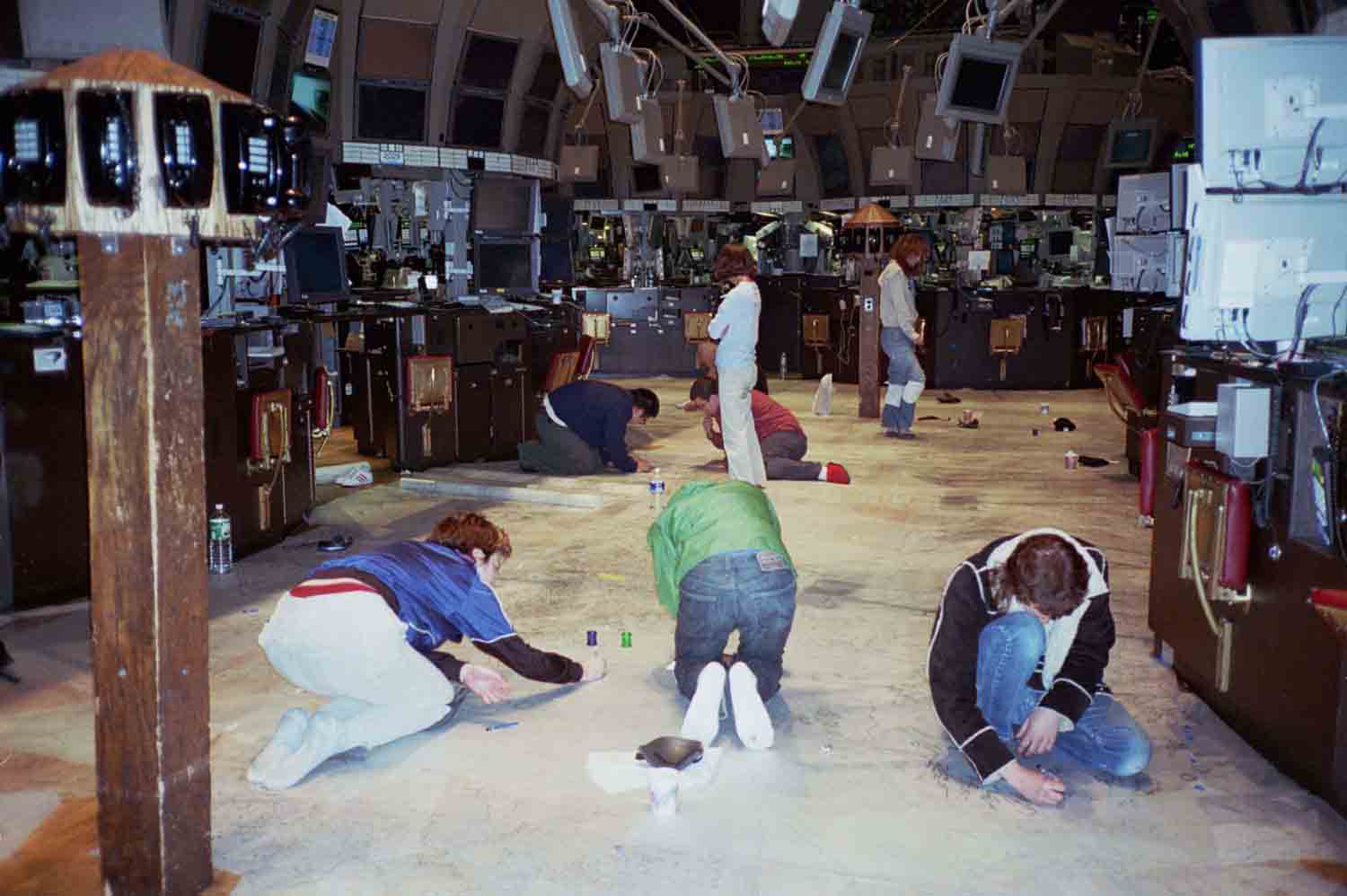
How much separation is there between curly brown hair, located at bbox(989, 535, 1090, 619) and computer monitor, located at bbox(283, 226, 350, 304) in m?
6.84

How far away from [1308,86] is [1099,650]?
1785 mm

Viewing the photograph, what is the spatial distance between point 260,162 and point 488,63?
8.75 metres

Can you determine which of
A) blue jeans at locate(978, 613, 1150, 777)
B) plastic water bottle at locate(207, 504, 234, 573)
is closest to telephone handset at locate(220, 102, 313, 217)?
blue jeans at locate(978, 613, 1150, 777)

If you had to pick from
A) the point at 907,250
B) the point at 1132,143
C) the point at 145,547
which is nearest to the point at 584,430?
the point at 907,250

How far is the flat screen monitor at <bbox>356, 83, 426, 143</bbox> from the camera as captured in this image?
35.0 ft

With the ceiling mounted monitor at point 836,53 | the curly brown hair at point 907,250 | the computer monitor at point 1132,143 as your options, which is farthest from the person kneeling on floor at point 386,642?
the computer monitor at point 1132,143

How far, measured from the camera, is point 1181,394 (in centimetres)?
438

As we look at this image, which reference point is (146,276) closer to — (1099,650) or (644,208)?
(1099,650)

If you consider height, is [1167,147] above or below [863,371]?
above

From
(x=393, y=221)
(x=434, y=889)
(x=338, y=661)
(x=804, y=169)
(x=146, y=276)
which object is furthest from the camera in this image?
(x=804, y=169)

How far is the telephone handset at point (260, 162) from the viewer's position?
2.91m

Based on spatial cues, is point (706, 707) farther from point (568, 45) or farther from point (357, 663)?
point (568, 45)

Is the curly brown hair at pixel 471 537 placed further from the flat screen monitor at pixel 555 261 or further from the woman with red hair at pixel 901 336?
the flat screen monitor at pixel 555 261

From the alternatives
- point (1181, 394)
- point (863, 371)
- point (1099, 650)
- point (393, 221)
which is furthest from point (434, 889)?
point (863, 371)
